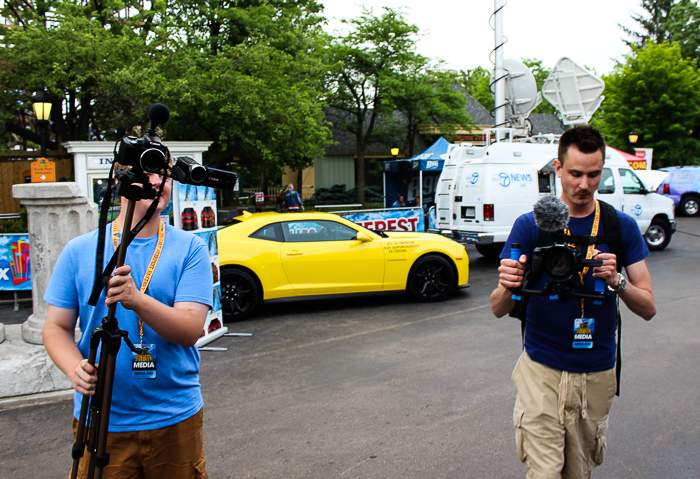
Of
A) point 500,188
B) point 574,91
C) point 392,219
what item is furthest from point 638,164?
point 392,219

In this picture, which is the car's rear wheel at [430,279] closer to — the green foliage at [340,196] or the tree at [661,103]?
the green foliage at [340,196]

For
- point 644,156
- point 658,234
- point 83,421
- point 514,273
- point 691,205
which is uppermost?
point 644,156

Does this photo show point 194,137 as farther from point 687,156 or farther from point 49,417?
point 687,156

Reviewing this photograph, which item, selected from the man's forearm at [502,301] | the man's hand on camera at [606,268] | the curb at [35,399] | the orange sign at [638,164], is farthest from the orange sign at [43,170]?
the orange sign at [638,164]

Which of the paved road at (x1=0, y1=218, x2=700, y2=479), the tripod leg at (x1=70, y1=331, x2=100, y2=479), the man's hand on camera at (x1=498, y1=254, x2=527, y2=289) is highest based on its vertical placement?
the man's hand on camera at (x1=498, y1=254, x2=527, y2=289)

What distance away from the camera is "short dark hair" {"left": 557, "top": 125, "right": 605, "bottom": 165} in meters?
2.40

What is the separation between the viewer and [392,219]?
13.0 metres

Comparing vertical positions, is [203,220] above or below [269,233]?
above

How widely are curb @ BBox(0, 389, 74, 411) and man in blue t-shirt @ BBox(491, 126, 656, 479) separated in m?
4.19

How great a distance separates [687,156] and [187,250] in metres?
32.1

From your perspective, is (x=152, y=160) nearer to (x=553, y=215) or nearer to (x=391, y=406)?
(x=553, y=215)

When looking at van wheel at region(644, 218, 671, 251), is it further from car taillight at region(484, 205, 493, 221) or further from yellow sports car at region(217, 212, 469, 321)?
yellow sports car at region(217, 212, 469, 321)

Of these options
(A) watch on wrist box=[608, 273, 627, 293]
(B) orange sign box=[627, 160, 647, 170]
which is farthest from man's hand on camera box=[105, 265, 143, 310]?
(B) orange sign box=[627, 160, 647, 170]

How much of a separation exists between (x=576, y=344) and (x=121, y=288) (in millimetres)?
1845
